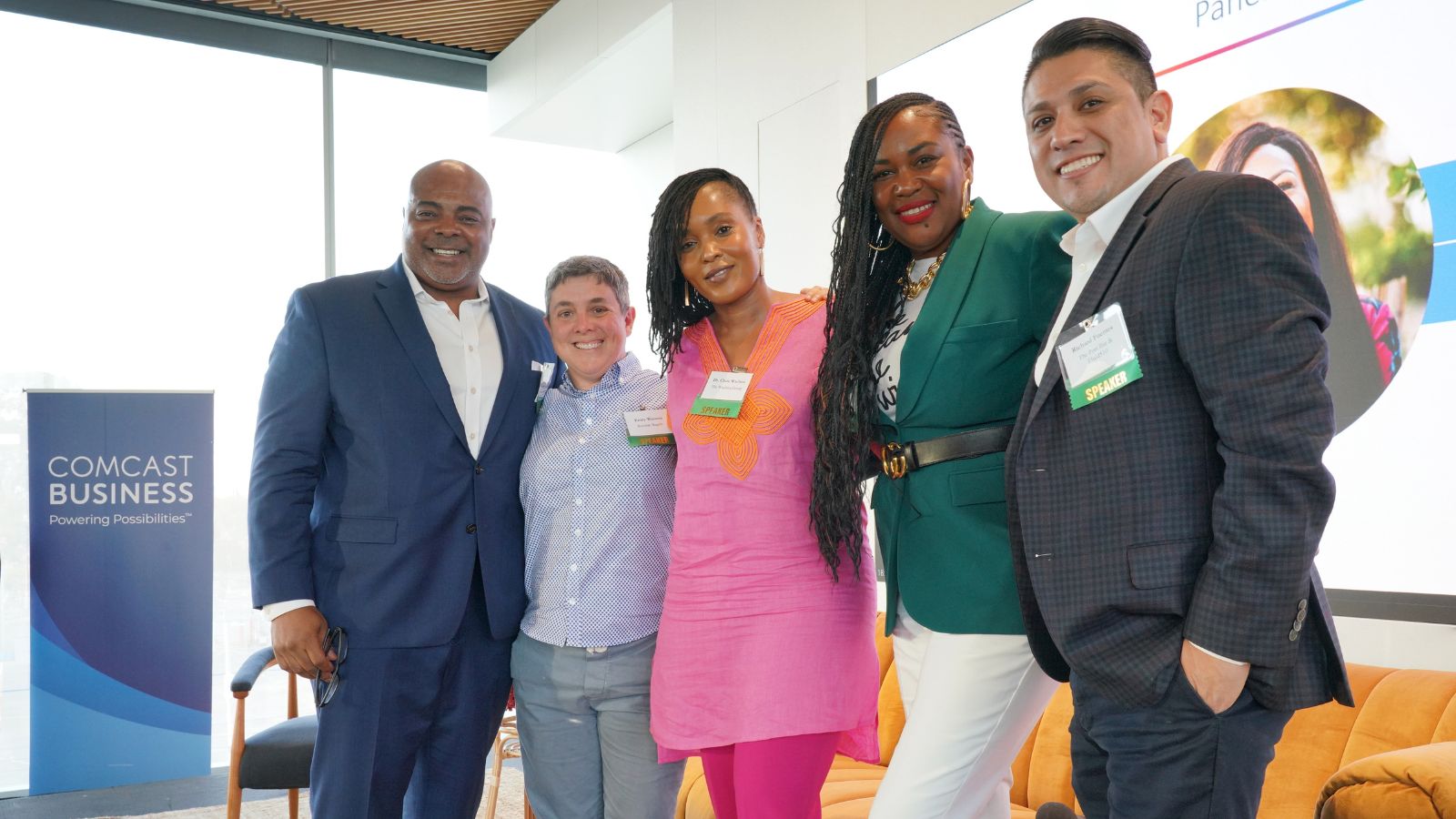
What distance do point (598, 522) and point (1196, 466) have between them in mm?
1313

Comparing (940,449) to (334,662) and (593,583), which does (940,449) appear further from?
(334,662)

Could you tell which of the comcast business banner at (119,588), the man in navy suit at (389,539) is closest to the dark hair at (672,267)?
the man in navy suit at (389,539)

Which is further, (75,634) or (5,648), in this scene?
(5,648)

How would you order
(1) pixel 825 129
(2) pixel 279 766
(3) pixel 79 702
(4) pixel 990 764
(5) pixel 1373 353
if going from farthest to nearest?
1. (3) pixel 79 702
2. (1) pixel 825 129
3. (2) pixel 279 766
4. (5) pixel 1373 353
5. (4) pixel 990 764

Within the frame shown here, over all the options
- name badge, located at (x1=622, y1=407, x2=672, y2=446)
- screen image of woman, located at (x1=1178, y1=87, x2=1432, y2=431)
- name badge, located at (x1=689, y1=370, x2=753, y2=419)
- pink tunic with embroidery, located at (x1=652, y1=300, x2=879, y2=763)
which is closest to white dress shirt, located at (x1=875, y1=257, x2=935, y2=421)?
pink tunic with embroidery, located at (x1=652, y1=300, x2=879, y2=763)

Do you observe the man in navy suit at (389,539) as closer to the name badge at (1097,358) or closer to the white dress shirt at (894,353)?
the white dress shirt at (894,353)

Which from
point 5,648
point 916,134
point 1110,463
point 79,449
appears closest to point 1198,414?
point 1110,463

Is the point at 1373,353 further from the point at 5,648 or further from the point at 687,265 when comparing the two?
the point at 5,648

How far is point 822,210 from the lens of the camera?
4695mm

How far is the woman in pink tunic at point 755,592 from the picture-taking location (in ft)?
6.70

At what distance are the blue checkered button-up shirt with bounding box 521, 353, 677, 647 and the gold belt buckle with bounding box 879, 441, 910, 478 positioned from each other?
0.63 metres

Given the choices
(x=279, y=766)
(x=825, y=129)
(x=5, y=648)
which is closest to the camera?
(x=279, y=766)

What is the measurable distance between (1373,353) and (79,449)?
5.41 m

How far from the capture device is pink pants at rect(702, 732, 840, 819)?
202 cm
